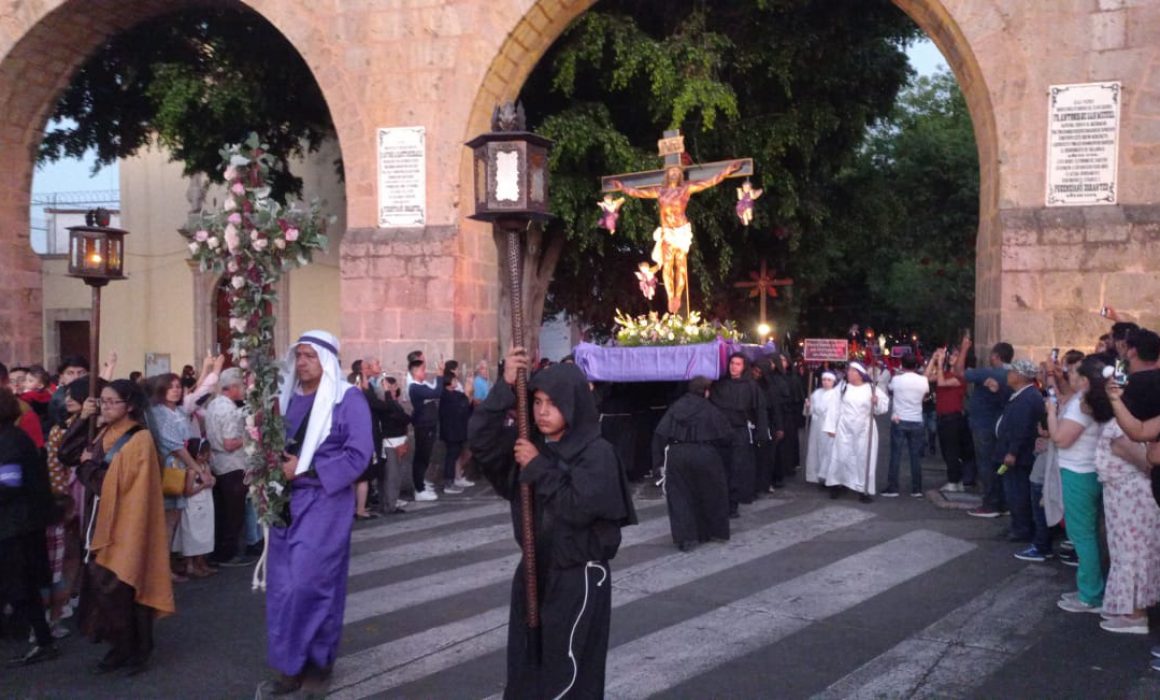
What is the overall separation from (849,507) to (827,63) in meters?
7.97

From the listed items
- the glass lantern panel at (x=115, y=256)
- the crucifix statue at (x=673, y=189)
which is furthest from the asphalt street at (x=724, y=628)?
the crucifix statue at (x=673, y=189)

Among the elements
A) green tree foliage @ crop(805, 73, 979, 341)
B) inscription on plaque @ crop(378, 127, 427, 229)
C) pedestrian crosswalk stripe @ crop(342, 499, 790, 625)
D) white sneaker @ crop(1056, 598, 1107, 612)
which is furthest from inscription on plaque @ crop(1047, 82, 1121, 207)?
green tree foliage @ crop(805, 73, 979, 341)

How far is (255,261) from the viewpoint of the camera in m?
5.23

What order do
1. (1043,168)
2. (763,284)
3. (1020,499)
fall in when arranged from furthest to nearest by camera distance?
(763,284) < (1043,168) < (1020,499)

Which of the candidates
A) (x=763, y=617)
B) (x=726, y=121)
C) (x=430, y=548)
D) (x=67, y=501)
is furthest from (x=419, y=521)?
(x=726, y=121)

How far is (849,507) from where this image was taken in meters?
10.5

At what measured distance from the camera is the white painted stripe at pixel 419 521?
9.24m

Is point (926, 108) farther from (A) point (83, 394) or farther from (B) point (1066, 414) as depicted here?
(A) point (83, 394)

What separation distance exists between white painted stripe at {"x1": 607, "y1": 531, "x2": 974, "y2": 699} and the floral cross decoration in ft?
6.94

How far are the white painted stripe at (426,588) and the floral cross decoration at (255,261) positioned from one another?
1894 mm

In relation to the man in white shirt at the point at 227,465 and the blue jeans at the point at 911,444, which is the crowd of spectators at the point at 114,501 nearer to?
the man in white shirt at the point at 227,465

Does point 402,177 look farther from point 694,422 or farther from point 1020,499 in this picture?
point 1020,499

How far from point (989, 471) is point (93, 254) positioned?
28.3ft

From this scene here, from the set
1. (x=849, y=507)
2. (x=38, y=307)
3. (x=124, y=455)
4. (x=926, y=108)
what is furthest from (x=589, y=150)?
(x=926, y=108)
